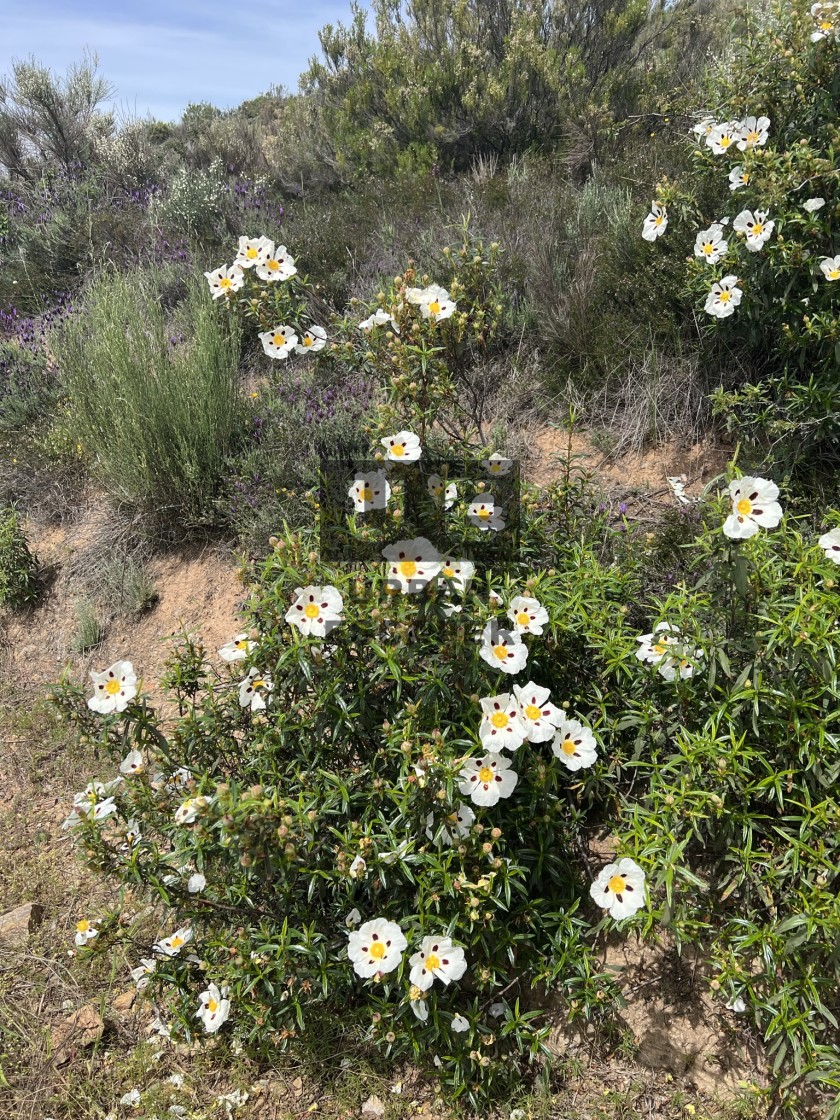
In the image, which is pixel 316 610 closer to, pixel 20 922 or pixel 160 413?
pixel 20 922

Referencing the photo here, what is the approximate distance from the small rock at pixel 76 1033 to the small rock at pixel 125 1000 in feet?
0.24

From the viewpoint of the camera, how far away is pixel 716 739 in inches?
83.9

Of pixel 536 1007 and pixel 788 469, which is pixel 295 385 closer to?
pixel 788 469

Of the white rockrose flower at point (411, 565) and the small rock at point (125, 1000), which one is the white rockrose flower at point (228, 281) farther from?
the small rock at point (125, 1000)

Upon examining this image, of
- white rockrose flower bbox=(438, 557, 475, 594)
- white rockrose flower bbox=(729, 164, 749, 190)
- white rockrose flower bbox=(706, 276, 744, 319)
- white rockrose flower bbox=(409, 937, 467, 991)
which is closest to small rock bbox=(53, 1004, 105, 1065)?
white rockrose flower bbox=(409, 937, 467, 991)

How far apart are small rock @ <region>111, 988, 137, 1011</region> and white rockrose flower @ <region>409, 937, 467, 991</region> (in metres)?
1.24

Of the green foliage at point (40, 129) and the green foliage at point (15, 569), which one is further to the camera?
the green foliage at point (40, 129)

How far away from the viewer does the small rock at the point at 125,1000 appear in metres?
2.58

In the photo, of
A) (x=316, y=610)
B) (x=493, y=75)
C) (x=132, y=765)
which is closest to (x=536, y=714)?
(x=316, y=610)

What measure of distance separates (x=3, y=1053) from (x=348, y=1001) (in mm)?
1204

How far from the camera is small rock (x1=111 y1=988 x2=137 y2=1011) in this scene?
258 centimetres

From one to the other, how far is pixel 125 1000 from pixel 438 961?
4.40 ft

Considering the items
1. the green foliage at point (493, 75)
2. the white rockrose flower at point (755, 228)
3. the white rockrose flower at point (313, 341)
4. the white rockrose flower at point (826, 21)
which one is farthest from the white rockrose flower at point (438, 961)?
the green foliage at point (493, 75)

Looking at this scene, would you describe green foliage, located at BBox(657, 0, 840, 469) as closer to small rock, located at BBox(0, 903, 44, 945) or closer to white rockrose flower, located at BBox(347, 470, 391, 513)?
white rockrose flower, located at BBox(347, 470, 391, 513)
